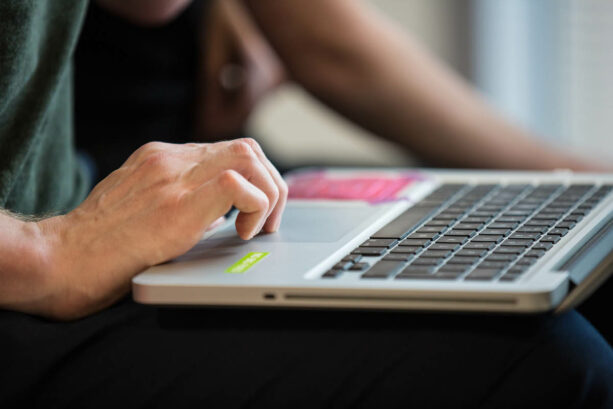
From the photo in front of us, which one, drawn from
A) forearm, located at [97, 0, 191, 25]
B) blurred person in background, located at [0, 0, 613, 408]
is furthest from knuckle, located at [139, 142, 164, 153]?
forearm, located at [97, 0, 191, 25]

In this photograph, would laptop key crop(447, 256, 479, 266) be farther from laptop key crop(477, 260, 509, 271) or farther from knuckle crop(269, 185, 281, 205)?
knuckle crop(269, 185, 281, 205)

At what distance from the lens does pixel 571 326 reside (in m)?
0.57

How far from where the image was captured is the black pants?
54 cm

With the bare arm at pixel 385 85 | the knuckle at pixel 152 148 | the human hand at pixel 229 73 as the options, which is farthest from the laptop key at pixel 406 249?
the human hand at pixel 229 73

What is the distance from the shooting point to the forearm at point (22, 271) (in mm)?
601

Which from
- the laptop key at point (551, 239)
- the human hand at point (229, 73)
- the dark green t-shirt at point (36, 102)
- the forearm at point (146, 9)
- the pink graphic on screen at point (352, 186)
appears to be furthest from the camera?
the human hand at point (229, 73)

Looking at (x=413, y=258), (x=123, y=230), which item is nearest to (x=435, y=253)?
(x=413, y=258)

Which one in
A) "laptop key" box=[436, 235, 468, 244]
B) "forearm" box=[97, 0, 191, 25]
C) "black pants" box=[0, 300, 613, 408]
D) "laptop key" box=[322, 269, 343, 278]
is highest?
"forearm" box=[97, 0, 191, 25]

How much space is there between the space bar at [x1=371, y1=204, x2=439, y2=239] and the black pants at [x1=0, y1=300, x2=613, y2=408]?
100 millimetres

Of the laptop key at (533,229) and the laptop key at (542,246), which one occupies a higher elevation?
the laptop key at (542,246)

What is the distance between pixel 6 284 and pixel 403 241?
302 mm

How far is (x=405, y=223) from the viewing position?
709mm

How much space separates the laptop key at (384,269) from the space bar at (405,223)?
0.27 ft

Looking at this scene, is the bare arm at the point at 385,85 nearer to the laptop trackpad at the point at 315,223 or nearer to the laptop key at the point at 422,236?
the laptop trackpad at the point at 315,223
